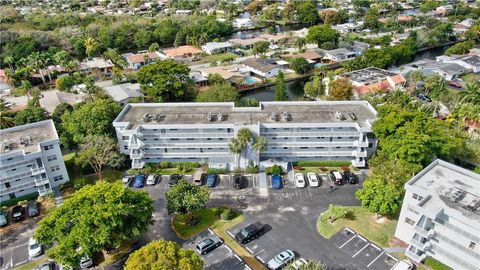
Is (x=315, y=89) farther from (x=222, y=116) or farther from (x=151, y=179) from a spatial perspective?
(x=151, y=179)

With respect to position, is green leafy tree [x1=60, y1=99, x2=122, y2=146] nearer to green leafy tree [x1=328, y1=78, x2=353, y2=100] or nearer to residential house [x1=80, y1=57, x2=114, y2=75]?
green leafy tree [x1=328, y1=78, x2=353, y2=100]

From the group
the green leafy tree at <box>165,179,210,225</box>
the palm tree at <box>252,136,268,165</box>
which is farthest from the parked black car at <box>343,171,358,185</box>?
the green leafy tree at <box>165,179,210,225</box>

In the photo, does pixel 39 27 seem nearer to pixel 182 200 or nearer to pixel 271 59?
pixel 271 59

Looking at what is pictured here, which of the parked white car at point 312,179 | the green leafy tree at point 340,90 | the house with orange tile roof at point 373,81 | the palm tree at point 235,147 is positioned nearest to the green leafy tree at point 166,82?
the palm tree at point 235,147

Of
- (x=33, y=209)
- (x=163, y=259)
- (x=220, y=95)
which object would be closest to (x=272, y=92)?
(x=220, y=95)

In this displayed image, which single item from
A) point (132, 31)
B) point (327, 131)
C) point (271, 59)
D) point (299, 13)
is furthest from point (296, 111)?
point (299, 13)

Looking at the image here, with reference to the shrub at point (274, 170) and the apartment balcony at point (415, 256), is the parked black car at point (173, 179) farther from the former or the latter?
the apartment balcony at point (415, 256)
